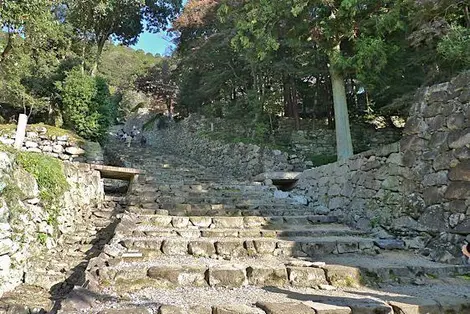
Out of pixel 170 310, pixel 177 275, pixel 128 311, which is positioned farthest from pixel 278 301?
pixel 128 311

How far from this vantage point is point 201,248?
3.96 metres

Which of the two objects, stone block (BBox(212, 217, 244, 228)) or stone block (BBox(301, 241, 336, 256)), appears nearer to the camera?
stone block (BBox(301, 241, 336, 256))

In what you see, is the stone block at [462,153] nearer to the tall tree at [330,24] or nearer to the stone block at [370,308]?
the stone block at [370,308]

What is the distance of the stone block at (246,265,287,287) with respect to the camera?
328 centimetres

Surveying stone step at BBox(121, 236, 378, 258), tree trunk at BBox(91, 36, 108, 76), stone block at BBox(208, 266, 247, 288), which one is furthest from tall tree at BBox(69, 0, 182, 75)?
stone block at BBox(208, 266, 247, 288)

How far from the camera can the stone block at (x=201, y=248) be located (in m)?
3.93

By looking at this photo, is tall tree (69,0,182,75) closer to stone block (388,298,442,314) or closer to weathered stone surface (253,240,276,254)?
weathered stone surface (253,240,276,254)

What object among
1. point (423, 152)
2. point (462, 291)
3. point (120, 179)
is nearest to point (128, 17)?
point (120, 179)

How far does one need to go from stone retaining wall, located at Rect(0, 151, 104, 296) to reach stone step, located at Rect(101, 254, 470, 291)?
3.16 feet

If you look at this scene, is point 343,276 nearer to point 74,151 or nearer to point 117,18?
point 74,151

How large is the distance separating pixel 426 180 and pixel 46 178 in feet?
15.5

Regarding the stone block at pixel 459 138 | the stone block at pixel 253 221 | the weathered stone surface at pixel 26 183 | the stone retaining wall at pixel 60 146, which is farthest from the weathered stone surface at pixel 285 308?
the stone retaining wall at pixel 60 146

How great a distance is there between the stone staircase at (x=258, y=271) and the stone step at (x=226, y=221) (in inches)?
0.6

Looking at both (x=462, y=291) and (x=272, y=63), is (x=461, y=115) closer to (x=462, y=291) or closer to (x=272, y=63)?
(x=462, y=291)
